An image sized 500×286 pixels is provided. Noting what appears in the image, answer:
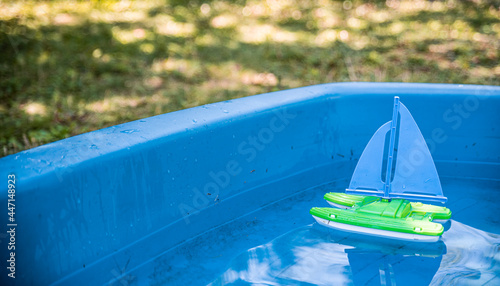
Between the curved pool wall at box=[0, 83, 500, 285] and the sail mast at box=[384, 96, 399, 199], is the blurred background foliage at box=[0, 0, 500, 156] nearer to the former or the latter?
the curved pool wall at box=[0, 83, 500, 285]

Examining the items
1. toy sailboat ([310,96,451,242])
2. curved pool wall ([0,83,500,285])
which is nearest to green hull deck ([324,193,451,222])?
toy sailboat ([310,96,451,242])

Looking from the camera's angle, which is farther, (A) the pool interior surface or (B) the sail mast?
(B) the sail mast

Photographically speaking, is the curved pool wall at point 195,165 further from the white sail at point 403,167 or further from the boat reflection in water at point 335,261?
the white sail at point 403,167

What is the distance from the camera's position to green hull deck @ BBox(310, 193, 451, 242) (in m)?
1.98

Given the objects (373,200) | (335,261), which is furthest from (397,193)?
(335,261)

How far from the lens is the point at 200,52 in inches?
169

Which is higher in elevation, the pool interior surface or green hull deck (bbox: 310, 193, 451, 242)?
green hull deck (bbox: 310, 193, 451, 242)

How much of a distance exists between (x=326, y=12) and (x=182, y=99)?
2.44m

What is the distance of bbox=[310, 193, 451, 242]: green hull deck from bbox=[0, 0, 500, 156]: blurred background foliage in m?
1.55

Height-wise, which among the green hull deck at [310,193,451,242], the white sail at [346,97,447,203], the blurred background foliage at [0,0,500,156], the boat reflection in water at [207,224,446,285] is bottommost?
the boat reflection in water at [207,224,446,285]

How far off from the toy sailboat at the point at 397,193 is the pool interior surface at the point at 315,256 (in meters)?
0.06

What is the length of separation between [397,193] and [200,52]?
2582 millimetres

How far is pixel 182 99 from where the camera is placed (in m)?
3.47

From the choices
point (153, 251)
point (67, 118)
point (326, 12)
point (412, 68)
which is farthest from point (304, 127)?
point (326, 12)
